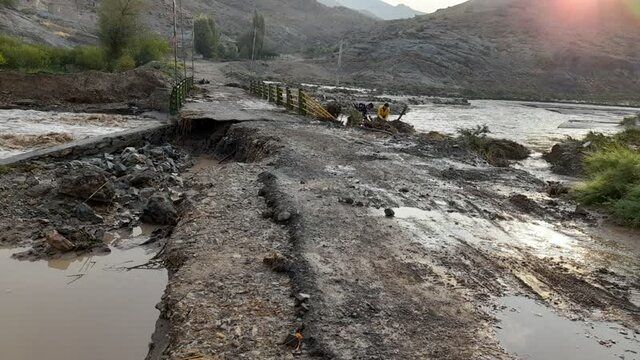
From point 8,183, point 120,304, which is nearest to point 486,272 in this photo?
point 120,304

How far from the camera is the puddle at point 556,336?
16.7 feet

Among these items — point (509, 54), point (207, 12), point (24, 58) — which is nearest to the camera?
point (24, 58)

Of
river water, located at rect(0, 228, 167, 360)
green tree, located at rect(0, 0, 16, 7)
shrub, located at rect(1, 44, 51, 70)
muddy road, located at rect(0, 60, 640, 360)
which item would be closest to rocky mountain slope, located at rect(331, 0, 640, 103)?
green tree, located at rect(0, 0, 16, 7)

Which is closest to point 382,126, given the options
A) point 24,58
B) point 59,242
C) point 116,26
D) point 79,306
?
point 59,242

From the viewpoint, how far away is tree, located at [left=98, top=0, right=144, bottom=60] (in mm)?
36125

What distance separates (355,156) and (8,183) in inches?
312

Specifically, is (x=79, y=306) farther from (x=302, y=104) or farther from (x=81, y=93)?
(x=81, y=93)

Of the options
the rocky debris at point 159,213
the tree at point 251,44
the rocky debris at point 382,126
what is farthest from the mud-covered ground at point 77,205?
the tree at point 251,44

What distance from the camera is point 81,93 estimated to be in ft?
73.5

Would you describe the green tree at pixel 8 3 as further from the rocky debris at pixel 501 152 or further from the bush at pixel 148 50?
the rocky debris at pixel 501 152

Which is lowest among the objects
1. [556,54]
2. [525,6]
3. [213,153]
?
[213,153]

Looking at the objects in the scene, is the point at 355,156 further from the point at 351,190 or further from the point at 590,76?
the point at 590,76

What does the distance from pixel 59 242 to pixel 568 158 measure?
16.1 m

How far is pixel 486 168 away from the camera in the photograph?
551 inches
